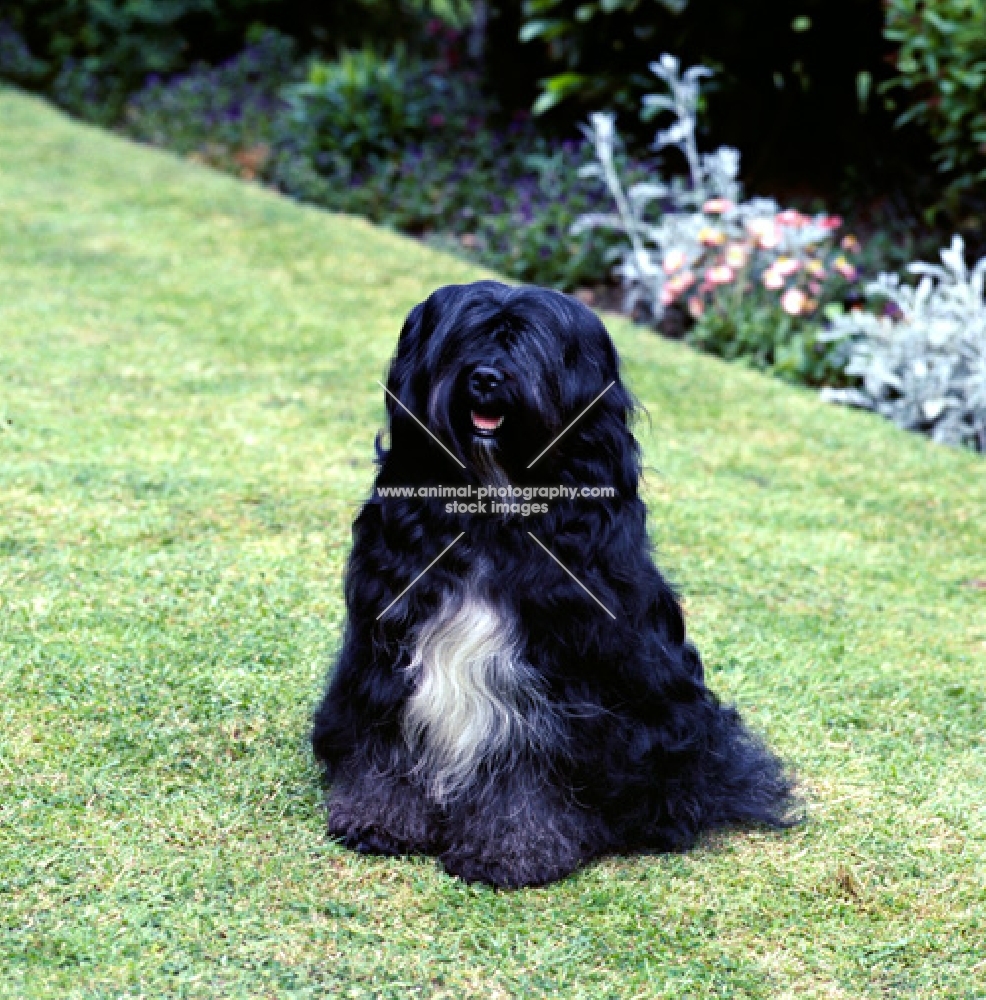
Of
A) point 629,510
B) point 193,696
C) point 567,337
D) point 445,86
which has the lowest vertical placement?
point 445,86

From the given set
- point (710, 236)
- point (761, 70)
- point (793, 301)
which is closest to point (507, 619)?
point (793, 301)

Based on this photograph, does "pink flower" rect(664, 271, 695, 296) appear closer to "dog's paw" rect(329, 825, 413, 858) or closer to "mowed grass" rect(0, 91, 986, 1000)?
"mowed grass" rect(0, 91, 986, 1000)

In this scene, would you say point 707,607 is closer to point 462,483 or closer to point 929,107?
point 462,483

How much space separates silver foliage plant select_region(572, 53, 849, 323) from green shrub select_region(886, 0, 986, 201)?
32.1 inches

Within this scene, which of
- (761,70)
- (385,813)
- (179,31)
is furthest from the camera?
(179,31)

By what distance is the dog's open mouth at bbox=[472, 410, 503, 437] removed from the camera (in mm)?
2721

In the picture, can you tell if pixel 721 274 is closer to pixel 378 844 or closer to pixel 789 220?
pixel 789 220

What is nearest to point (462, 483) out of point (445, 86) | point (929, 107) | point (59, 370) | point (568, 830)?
point (568, 830)

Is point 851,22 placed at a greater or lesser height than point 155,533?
greater

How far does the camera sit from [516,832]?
3.02 metres

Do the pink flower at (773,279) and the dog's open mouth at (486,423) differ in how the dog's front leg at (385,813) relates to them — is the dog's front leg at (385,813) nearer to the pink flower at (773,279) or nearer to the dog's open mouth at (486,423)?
the dog's open mouth at (486,423)

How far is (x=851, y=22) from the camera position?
8906mm

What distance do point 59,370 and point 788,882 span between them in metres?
4.86

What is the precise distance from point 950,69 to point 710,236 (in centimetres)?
154
